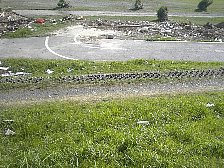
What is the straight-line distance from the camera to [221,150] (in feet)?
27.4

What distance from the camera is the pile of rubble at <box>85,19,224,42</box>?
66.9ft

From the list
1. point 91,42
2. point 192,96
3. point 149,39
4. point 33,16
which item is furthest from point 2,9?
point 192,96

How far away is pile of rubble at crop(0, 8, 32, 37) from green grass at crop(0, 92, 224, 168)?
11.2 m

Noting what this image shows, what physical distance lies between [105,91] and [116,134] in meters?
3.25

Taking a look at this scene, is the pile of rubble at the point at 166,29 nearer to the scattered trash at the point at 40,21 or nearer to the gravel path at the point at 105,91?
the scattered trash at the point at 40,21

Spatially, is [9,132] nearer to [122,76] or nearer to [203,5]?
[122,76]

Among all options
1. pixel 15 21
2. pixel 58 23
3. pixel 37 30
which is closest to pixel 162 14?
pixel 58 23

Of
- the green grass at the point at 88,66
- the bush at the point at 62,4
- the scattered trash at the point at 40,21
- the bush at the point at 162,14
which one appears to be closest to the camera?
the green grass at the point at 88,66

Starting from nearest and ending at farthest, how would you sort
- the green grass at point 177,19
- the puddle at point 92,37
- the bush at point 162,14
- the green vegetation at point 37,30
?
1. the puddle at point 92,37
2. the green vegetation at point 37,30
3. the bush at point 162,14
4. the green grass at point 177,19

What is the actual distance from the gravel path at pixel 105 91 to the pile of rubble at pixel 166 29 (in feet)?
25.6

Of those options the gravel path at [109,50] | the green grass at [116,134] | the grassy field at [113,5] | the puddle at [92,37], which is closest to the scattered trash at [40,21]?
the puddle at [92,37]

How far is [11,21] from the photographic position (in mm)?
21891

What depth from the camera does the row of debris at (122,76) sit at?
12.3m

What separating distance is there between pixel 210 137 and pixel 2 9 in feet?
67.8
